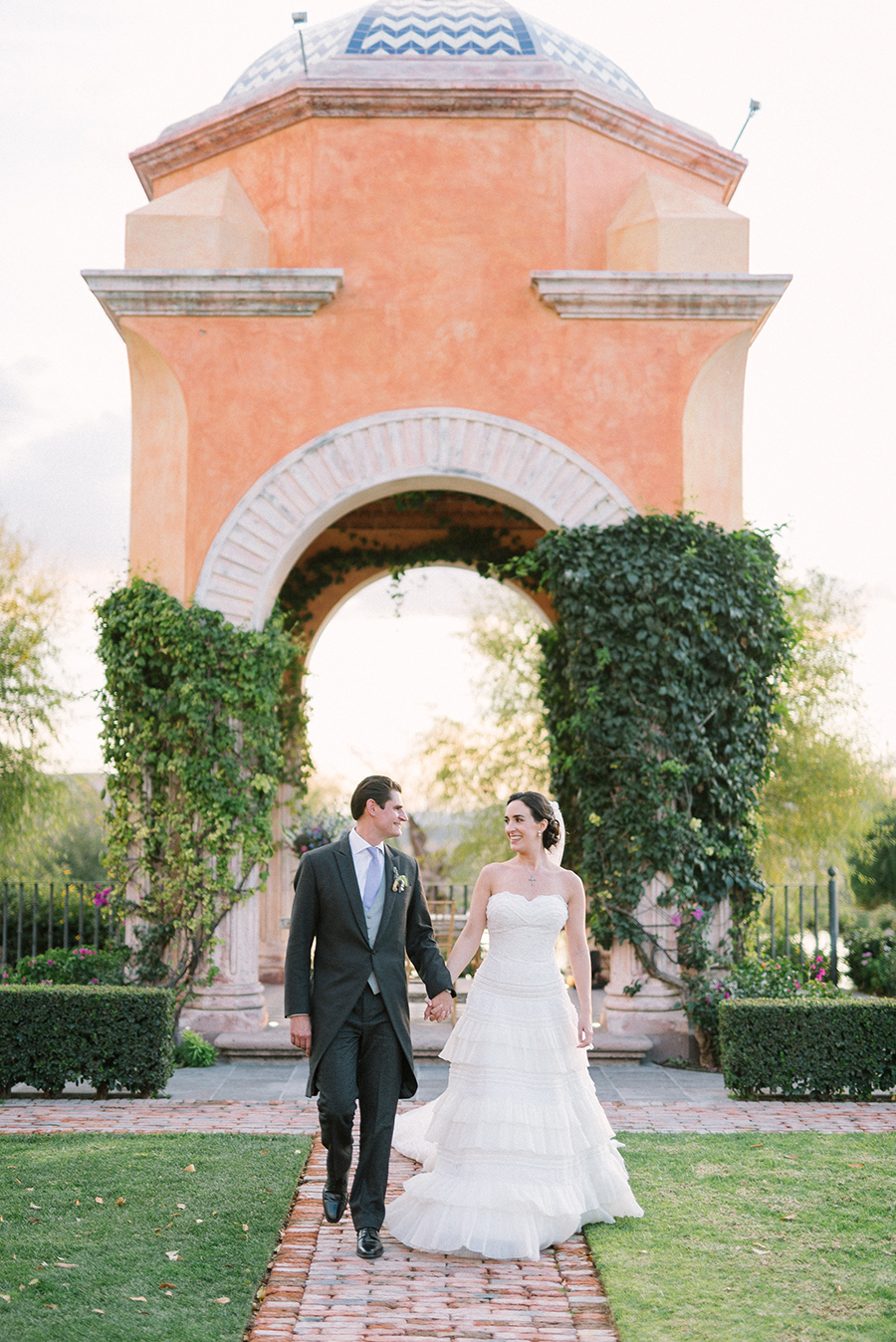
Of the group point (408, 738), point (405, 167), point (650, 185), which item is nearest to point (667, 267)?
point (650, 185)

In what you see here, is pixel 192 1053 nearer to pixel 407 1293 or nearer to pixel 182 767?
pixel 182 767

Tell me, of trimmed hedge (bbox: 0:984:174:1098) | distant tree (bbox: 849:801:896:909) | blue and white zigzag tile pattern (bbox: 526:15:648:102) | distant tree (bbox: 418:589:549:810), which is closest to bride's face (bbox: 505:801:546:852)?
trimmed hedge (bbox: 0:984:174:1098)

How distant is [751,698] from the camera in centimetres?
992

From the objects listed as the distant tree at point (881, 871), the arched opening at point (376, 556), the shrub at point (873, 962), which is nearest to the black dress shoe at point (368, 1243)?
the arched opening at point (376, 556)

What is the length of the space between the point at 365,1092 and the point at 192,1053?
463cm

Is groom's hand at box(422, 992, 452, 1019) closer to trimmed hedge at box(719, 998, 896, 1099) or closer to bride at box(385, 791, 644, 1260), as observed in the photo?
bride at box(385, 791, 644, 1260)

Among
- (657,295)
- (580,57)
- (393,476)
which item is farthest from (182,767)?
(580,57)

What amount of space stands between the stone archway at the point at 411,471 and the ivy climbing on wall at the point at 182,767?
674 millimetres

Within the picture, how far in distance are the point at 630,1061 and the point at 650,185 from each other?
24.2 ft

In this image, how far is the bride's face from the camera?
212 inches

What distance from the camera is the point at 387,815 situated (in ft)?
16.5

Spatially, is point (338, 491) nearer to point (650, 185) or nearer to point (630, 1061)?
point (650, 185)

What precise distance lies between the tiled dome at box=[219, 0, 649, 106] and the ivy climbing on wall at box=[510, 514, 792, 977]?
434 centimetres

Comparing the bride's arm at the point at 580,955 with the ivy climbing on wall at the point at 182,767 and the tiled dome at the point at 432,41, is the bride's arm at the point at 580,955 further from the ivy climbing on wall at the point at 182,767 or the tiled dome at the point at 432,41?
the tiled dome at the point at 432,41
